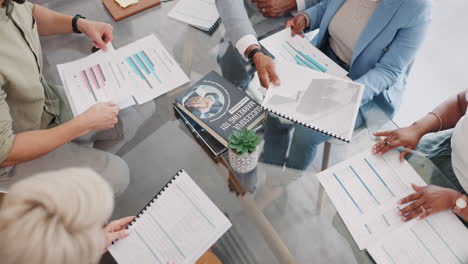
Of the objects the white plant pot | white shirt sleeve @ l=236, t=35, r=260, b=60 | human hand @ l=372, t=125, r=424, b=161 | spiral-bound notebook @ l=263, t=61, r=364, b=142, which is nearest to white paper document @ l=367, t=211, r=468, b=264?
human hand @ l=372, t=125, r=424, b=161

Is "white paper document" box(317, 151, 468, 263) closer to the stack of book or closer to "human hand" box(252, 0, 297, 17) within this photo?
the stack of book

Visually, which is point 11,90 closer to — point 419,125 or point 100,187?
point 100,187

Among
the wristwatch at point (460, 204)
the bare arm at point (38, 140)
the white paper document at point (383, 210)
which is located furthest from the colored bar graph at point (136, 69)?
the wristwatch at point (460, 204)

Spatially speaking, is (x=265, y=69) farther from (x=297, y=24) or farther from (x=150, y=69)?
(x=150, y=69)

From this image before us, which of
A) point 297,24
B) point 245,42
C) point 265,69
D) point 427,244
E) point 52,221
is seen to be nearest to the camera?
point 52,221

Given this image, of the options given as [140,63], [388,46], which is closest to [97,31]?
[140,63]

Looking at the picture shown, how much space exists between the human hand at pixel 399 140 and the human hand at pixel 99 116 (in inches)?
37.2

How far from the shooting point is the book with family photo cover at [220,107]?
1.11 metres

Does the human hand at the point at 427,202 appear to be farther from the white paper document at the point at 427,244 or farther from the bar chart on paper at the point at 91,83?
the bar chart on paper at the point at 91,83

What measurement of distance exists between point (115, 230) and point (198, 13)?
1.08 m

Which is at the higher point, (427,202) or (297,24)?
(297,24)

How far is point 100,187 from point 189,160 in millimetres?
455

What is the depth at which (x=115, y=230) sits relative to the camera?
0.96 m

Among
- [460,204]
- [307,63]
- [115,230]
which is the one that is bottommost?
[115,230]
